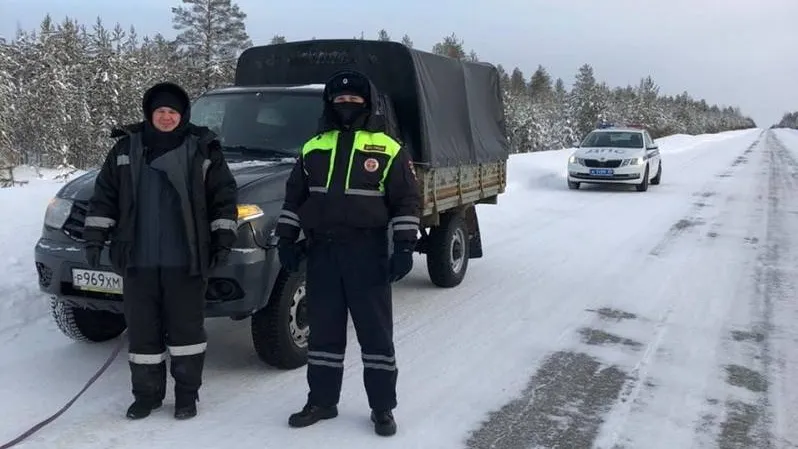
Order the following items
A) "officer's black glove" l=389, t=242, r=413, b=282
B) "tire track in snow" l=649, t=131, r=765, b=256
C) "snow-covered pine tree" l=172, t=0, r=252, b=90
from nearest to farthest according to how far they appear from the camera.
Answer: "officer's black glove" l=389, t=242, r=413, b=282, "tire track in snow" l=649, t=131, r=765, b=256, "snow-covered pine tree" l=172, t=0, r=252, b=90

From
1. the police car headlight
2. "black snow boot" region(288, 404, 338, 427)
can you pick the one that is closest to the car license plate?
the police car headlight

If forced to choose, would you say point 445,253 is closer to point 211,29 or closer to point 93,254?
point 93,254

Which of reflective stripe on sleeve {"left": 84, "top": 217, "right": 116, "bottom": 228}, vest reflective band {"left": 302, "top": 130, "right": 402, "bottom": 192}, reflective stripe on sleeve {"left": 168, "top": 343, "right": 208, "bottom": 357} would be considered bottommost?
reflective stripe on sleeve {"left": 168, "top": 343, "right": 208, "bottom": 357}

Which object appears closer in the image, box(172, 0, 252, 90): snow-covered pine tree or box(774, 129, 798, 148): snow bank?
box(172, 0, 252, 90): snow-covered pine tree

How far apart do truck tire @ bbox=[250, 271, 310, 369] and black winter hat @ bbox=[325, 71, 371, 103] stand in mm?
1333

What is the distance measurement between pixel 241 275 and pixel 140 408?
3.04ft

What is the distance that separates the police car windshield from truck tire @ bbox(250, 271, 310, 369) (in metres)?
Answer: 15.8

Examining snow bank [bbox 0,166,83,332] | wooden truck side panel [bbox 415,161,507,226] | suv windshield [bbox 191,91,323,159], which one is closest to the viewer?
suv windshield [bbox 191,91,323,159]

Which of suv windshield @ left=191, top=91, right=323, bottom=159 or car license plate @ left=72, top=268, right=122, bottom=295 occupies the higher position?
suv windshield @ left=191, top=91, right=323, bottom=159

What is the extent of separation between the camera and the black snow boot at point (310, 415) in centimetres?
381

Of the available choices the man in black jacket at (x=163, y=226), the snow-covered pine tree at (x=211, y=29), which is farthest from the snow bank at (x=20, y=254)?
the snow-covered pine tree at (x=211, y=29)

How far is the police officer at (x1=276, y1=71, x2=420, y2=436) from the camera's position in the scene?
367 cm

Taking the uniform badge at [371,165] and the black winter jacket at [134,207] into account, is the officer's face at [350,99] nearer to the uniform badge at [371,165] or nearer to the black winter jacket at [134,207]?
the uniform badge at [371,165]

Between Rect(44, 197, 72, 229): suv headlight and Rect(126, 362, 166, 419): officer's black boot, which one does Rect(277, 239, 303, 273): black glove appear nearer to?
Rect(126, 362, 166, 419): officer's black boot
